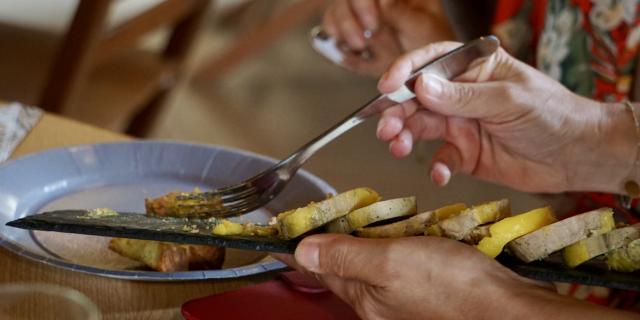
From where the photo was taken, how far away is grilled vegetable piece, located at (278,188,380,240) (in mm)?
718

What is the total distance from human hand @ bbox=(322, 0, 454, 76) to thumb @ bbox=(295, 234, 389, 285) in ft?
2.09

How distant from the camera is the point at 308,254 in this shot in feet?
2.31

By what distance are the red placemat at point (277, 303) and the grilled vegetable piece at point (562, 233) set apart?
0.56 feet

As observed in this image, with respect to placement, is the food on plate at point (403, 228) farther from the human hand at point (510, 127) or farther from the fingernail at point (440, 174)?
the fingernail at point (440, 174)

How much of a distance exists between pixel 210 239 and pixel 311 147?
0.27 m

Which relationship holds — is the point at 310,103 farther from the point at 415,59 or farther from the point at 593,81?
the point at 415,59

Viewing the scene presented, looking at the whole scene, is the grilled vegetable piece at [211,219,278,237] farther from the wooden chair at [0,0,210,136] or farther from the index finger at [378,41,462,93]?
the wooden chair at [0,0,210,136]

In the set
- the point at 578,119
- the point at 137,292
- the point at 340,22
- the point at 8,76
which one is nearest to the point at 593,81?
the point at 578,119

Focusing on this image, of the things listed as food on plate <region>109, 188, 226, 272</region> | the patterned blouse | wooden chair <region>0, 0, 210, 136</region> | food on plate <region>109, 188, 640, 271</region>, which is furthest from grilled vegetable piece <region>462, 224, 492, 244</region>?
wooden chair <region>0, 0, 210, 136</region>

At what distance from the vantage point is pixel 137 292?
79 centimetres

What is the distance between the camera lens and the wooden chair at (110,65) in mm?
1717

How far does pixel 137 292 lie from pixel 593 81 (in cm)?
75

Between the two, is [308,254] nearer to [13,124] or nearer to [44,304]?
[44,304]

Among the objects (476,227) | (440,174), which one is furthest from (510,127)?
(476,227)
